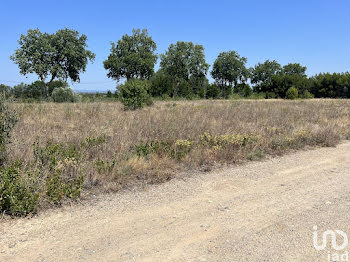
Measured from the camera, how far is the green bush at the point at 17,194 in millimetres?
3279

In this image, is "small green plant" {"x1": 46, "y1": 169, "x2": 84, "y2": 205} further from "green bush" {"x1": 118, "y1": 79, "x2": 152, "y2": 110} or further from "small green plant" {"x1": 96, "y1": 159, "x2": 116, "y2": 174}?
"green bush" {"x1": 118, "y1": 79, "x2": 152, "y2": 110}

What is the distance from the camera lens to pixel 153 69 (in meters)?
47.2

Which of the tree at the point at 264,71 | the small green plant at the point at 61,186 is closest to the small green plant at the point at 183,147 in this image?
the small green plant at the point at 61,186

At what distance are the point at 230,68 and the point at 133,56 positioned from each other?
84.7ft

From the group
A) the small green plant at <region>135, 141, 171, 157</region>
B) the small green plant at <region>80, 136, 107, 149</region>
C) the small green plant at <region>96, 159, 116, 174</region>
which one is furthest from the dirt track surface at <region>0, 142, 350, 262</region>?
the small green plant at <region>80, 136, 107, 149</region>

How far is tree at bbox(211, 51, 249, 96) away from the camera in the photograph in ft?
199

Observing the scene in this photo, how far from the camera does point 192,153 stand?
5785 millimetres

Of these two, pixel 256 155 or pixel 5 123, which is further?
pixel 256 155

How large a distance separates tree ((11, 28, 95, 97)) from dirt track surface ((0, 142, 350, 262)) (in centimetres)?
3181

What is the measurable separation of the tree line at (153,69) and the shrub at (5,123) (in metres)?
23.7

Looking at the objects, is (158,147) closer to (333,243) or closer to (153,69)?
(333,243)

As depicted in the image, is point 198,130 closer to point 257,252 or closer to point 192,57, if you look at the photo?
point 257,252

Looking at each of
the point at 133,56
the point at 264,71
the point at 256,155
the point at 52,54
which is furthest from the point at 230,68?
the point at 256,155

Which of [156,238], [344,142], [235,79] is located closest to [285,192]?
[156,238]
